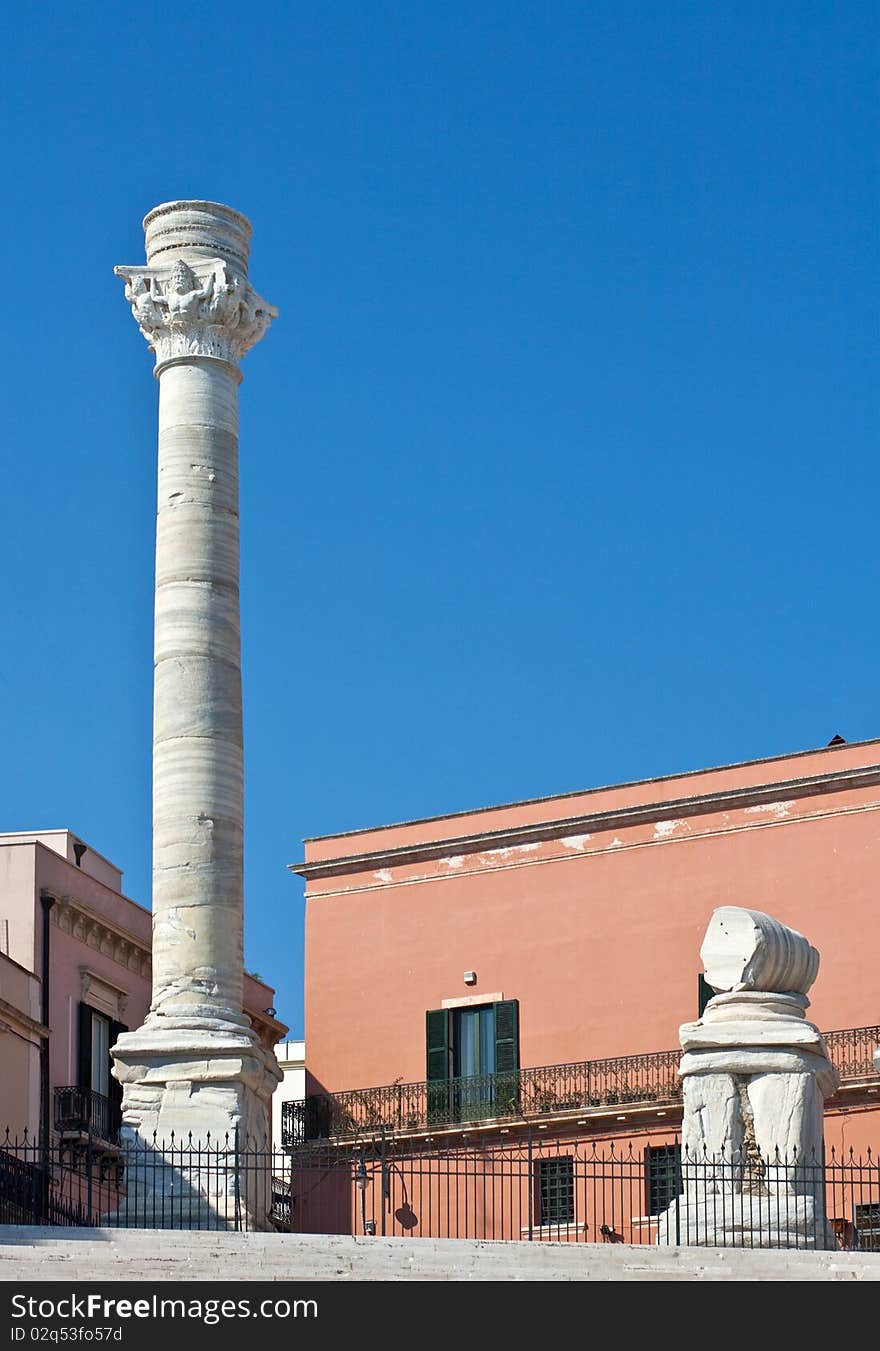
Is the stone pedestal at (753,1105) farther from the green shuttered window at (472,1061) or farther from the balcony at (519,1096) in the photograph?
the green shuttered window at (472,1061)

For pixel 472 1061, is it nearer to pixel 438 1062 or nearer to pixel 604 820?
pixel 438 1062

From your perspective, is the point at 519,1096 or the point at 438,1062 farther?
the point at 438,1062

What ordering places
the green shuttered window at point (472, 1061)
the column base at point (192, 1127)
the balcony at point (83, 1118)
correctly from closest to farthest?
the column base at point (192, 1127) → the balcony at point (83, 1118) → the green shuttered window at point (472, 1061)

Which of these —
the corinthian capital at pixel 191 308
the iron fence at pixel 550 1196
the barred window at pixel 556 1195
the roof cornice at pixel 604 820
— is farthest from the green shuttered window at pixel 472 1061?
the corinthian capital at pixel 191 308

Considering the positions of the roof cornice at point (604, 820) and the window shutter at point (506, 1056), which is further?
the window shutter at point (506, 1056)

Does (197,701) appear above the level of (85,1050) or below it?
above

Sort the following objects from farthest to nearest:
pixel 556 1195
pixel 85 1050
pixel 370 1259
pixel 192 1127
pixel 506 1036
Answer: pixel 506 1036, pixel 85 1050, pixel 556 1195, pixel 192 1127, pixel 370 1259

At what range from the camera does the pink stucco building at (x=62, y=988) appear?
39.8m

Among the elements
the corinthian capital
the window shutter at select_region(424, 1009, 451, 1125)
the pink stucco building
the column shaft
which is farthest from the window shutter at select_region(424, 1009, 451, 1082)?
the corinthian capital

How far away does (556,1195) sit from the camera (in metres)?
40.4

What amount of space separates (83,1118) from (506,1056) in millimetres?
6203

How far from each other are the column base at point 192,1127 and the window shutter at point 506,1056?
14.4 m

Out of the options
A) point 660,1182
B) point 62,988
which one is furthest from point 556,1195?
point 62,988
